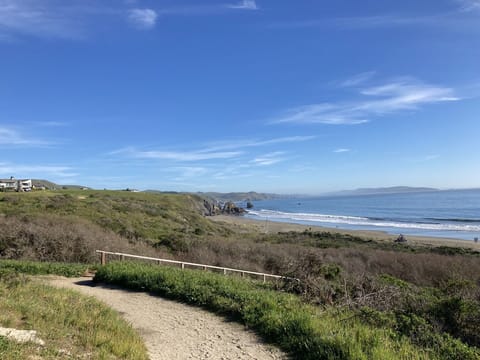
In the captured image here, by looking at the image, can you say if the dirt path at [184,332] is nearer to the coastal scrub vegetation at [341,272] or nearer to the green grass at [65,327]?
the coastal scrub vegetation at [341,272]

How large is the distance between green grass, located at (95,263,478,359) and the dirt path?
0.31 m

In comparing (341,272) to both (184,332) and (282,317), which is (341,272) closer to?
(282,317)

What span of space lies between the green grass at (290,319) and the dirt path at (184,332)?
0.31 m

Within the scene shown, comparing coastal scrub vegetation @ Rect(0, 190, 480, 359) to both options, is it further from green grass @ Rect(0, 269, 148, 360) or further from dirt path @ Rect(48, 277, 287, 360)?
green grass @ Rect(0, 269, 148, 360)

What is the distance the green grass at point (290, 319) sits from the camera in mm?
5672

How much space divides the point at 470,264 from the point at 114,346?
20052 mm

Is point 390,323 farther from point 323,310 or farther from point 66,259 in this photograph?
point 66,259

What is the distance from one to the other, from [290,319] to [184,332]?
2.13 metres

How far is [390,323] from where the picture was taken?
7.10 m

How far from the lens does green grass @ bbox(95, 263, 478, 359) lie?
5.67 metres

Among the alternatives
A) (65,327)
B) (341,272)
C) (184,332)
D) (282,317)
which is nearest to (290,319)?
(282,317)

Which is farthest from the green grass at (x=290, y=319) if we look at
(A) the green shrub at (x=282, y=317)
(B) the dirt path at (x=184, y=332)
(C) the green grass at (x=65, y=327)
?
(C) the green grass at (x=65, y=327)

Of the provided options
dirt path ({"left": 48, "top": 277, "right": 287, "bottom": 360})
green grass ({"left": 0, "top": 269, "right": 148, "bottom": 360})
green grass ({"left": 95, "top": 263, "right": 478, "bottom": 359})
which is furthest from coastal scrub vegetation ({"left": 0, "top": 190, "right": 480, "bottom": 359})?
green grass ({"left": 0, "top": 269, "right": 148, "bottom": 360})

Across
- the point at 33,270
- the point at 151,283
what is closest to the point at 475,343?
the point at 151,283
